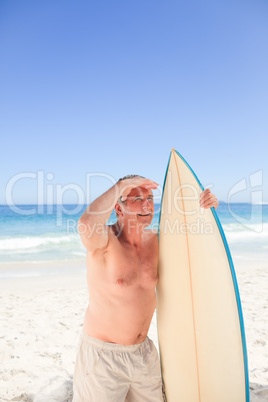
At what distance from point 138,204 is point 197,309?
2.70 feet

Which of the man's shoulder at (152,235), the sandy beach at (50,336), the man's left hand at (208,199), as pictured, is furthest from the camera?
the sandy beach at (50,336)

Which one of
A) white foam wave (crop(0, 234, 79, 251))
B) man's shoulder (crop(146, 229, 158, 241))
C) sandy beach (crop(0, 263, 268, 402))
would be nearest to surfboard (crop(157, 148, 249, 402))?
man's shoulder (crop(146, 229, 158, 241))

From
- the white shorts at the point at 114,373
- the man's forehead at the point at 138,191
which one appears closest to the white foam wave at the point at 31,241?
the white shorts at the point at 114,373

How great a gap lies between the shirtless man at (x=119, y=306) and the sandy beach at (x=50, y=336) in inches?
38.9

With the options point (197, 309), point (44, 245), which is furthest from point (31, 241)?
point (197, 309)

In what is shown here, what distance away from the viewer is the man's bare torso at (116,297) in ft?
6.02

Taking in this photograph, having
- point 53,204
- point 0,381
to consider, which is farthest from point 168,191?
point 53,204

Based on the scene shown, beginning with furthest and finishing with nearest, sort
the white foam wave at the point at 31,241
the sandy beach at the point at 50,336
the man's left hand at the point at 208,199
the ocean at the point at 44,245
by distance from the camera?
the white foam wave at the point at 31,241, the ocean at the point at 44,245, the sandy beach at the point at 50,336, the man's left hand at the point at 208,199

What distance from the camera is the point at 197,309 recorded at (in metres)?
2.09

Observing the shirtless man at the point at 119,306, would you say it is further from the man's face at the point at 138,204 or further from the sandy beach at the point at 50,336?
the sandy beach at the point at 50,336

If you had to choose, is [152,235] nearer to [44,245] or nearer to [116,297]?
[116,297]

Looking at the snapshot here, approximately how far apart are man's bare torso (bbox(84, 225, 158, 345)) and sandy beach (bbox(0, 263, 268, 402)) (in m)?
1.11

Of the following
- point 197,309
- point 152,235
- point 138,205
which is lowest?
point 197,309

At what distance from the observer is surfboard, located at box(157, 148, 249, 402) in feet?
6.41
